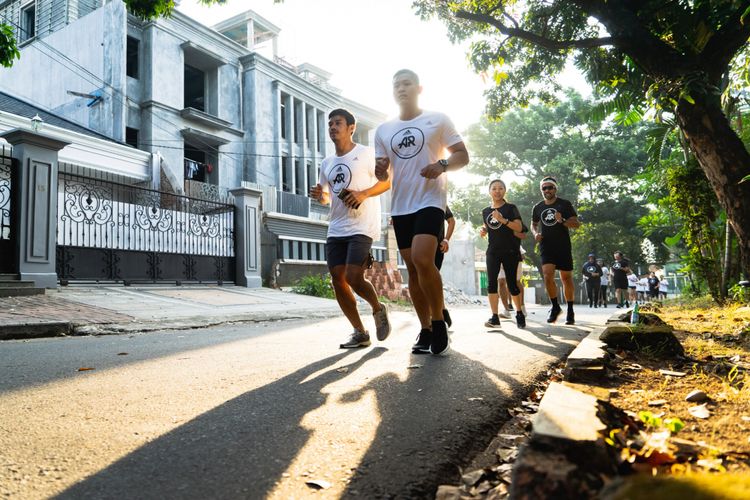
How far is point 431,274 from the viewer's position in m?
3.70

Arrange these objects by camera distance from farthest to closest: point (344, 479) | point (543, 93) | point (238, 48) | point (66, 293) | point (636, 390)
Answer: point (238, 48)
point (543, 93)
point (66, 293)
point (636, 390)
point (344, 479)

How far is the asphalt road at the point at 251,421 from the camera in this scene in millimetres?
1433

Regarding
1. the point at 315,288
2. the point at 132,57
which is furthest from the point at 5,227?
the point at 132,57

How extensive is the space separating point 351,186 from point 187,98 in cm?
2118

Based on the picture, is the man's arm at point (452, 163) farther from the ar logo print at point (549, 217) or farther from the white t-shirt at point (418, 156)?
the ar logo print at point (549, 217)

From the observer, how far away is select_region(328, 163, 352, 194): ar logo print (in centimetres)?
450

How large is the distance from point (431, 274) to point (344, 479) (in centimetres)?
235

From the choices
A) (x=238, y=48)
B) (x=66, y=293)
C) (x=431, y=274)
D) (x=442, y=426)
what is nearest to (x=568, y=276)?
(x=431, y=274)

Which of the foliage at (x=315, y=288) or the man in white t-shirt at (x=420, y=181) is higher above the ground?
the man in white t-shirt at (x=420, y=181)

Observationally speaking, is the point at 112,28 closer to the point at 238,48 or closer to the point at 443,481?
the point at 238,48

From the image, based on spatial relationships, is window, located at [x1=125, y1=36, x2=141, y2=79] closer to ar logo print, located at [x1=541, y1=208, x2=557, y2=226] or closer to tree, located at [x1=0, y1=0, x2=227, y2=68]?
tree, located at [x1=0, y1=0, x2=227, y2=68]

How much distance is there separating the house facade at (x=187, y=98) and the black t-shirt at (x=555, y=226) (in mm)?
11574

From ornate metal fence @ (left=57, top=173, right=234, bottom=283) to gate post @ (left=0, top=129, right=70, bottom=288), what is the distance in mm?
1047

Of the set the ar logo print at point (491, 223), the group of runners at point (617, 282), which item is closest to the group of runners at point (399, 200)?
the ar logo print at point (491, 223)
